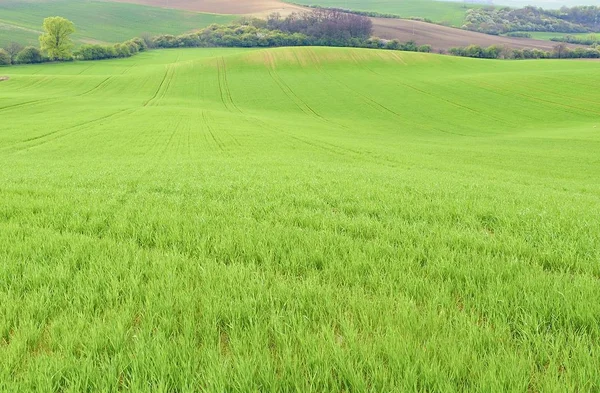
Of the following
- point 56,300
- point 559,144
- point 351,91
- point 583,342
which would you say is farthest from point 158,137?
point 351,91

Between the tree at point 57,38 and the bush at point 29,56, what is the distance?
Result: 2369 mm

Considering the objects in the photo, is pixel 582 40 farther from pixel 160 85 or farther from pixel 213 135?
pixel 213 135

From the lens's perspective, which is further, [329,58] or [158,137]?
[329,58]

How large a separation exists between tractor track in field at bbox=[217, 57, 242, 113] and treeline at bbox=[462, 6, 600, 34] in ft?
407

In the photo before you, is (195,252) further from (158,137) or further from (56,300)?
(158,137)

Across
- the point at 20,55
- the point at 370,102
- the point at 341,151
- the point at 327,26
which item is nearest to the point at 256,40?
the point at 327,26

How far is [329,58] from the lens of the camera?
9219 cm

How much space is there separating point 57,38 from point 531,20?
211401mm

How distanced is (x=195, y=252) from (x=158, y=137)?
33215 mm

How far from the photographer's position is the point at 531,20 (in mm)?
175000

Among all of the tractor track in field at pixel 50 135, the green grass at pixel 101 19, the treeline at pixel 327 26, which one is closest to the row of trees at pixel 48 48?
the green grass at pixel 101 19

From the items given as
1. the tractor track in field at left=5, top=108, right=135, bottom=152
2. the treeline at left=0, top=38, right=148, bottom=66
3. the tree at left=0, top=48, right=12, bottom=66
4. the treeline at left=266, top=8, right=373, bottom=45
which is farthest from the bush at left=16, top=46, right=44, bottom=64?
the treeline at left=266, top=8, right=373, bottom=45

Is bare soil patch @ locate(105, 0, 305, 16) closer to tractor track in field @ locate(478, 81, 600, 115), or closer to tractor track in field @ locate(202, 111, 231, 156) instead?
tractor track in field @ locate(478, 81, 600, 115)

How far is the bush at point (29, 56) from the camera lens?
94.1 m
